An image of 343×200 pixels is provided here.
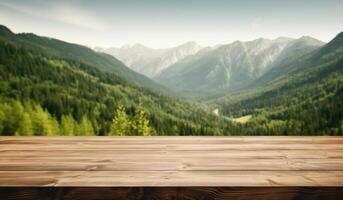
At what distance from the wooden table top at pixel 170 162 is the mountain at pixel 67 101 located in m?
36.2

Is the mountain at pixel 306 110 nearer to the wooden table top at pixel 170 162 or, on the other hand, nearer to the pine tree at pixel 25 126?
the pine tree at pixel 25 126

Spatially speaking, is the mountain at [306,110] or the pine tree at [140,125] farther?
the mountain at [306,110]

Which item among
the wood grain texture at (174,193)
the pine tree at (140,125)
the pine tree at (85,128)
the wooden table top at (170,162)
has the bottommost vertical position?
the pine tree at (85,128)

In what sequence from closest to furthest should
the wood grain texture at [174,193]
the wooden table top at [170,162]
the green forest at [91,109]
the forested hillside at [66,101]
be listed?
the wood grain texture at [174,193], the wooden table top at [170,162], the green forest at [91,109], the forested hillside at [66,101]

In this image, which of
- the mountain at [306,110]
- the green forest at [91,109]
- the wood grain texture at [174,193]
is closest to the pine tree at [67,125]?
the green forest at [91,109]

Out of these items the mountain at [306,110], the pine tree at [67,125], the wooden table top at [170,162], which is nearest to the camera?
the wooden table top at [170,162]

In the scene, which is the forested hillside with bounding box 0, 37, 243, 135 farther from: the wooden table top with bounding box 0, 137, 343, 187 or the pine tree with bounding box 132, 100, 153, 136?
the wooden table top with bounding box 0, 137, 343, 187

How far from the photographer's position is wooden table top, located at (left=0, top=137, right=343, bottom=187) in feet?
4.89

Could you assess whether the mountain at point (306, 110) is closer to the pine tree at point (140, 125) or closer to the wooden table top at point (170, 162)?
the pine tree at point (140, 125)

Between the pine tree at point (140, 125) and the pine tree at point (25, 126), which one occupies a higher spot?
the pine tree at point (140, 125)

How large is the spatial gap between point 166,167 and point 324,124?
8430 centimetres

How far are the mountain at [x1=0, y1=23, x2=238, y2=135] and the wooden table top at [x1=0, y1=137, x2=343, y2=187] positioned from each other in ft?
119

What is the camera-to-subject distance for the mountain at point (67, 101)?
64.6 meters

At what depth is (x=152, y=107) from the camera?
11344 centimetres
